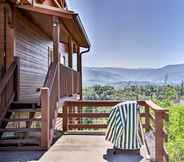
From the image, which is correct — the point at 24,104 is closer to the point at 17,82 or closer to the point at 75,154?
the point at 17,82

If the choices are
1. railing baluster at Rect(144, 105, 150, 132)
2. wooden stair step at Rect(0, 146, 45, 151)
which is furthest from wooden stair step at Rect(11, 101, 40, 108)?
railing baluster at Rect(144, 105, 150, 132)

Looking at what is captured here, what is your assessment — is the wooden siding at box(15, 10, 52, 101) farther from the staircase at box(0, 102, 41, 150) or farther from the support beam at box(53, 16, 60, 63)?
the staircase at box(0, 102, 41, 150)

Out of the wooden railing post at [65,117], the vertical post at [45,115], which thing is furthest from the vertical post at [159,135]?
the wooden railing post at [65,117]

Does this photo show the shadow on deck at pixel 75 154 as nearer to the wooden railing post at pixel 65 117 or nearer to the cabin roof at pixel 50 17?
the wooden railing post at pixel 65 117

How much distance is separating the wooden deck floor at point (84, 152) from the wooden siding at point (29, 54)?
2271mm

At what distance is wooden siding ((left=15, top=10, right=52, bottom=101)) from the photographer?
10233mm

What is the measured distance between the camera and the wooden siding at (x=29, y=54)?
33.6ft

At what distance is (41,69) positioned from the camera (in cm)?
1370

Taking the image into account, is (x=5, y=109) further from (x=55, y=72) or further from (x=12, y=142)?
(x=55, y=72)

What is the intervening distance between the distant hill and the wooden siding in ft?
73.9

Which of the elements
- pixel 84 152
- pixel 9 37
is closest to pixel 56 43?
pixel 9 37

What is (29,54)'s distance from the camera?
449 inches

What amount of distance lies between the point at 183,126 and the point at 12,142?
20.5ft

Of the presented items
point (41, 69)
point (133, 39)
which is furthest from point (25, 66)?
point (133, 39)
